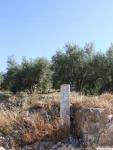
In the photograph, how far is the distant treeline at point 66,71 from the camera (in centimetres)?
3250

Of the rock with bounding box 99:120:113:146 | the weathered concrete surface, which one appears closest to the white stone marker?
the weathered concrete surface

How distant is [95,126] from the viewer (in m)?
8.97

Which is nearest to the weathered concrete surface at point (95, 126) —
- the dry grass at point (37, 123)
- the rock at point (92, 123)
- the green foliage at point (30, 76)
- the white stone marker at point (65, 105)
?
the rock at point (92, 123)

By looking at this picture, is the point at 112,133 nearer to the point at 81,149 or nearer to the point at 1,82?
the point at 81,149

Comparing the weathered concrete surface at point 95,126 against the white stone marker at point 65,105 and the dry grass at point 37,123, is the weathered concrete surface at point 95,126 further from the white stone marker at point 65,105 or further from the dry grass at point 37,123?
the white stone marker at point 65,105

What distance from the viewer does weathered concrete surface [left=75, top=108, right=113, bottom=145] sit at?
→ 348 inches

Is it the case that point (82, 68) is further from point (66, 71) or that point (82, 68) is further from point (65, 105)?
point (65, 105)

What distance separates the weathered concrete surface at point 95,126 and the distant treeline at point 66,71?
2179 centimetres

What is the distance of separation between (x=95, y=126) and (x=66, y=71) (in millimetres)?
24736

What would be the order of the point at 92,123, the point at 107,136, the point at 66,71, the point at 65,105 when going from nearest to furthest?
the point at 107,136 < the point at 92,123 < the point at 65,105 < the point at 66,71

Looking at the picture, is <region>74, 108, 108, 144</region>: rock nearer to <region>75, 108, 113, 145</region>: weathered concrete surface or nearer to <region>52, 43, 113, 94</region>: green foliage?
<region>75, 108, 113, 145</region>: weathered concrete surface

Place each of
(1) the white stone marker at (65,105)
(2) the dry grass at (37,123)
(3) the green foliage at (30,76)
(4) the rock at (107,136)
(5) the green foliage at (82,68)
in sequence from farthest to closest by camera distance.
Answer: (3) the green foliage at (30,76), (5) the green foliage at (82,68), (1) the white stone marker at (65,105), (2) the dry grass at (37,123), (4) the rock at (107,136)

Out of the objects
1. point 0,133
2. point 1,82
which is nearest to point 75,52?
point 1,82

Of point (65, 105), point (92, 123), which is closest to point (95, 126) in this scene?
point (92, 123)
